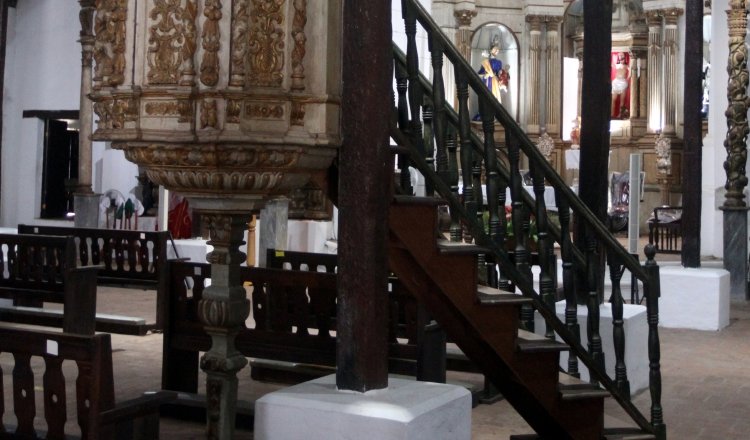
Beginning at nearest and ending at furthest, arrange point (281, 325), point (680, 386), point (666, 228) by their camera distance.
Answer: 1. point (281, 325)
2. point (680, 386)
3. point (666, 228)

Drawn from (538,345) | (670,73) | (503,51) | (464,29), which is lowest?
(538,345)

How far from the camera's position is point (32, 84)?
19.7 meters

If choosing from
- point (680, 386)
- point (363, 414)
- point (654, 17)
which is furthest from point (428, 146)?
point (654, 17)

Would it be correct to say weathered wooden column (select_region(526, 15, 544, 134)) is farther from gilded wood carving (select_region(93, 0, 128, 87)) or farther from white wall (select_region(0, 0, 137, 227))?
gilded wood carving (select_region(93, 0, 128, 87))

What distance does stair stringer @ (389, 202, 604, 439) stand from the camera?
4875 millimetres

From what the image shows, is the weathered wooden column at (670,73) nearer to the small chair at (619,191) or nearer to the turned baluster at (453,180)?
the small chair at (619,191)

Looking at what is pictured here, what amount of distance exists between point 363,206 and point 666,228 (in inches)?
642

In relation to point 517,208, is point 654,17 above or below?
above

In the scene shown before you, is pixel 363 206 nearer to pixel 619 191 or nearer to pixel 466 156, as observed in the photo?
pixel 466 156

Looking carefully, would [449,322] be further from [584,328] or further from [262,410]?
[584,328]

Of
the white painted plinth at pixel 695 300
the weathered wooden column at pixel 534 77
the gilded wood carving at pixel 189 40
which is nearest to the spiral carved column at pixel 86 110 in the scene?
the white painted plinth at pixel 695 300

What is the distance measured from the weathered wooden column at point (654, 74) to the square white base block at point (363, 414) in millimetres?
21078

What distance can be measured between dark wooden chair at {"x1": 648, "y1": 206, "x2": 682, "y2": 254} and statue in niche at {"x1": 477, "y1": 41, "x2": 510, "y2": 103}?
20.4ft

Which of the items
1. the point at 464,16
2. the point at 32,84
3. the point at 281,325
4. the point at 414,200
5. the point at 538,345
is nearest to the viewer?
the point at 414,200
